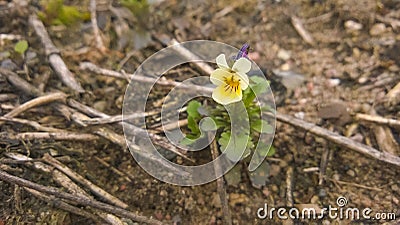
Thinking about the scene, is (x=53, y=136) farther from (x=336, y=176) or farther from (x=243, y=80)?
(x=336, y=176)

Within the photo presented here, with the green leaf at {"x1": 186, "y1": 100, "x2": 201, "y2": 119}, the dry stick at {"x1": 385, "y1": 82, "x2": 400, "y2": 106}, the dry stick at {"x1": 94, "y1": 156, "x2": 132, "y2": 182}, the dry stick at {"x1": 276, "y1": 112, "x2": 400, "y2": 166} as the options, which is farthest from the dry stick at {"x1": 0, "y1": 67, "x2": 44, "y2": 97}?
the dry stick at {"x1": 385, "y1": 82, "x2": 400, "y2": 106}

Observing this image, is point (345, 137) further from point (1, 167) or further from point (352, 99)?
point (1, 167)

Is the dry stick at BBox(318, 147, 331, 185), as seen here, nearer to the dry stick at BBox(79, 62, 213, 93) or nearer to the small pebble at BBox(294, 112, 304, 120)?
the small pebble at BBox(294, 112, 304, 120)

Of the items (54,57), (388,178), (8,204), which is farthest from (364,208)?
(54,57)

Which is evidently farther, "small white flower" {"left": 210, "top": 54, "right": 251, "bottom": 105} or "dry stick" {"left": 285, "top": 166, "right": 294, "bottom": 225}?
"dry stick" {"left": 285, "top": 166, "right": 294, "bottom": 225}

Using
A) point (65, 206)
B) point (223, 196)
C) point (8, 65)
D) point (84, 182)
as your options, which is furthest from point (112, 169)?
point (8, 65)

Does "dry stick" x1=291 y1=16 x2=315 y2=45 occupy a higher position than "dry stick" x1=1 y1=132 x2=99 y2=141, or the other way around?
"dry stick" x1=291 y1=16 x2=315 y2=45
